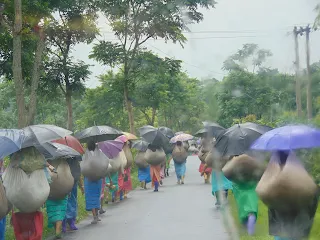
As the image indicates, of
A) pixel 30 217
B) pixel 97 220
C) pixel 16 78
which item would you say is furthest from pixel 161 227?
pixel 16 78

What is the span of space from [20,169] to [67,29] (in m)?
14.5

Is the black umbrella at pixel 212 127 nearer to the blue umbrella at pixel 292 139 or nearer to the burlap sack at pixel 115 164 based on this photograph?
the blue umbrella at pixel 292 139

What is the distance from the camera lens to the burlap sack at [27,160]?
7.12 m

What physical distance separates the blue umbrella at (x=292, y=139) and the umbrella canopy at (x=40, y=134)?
125 inches

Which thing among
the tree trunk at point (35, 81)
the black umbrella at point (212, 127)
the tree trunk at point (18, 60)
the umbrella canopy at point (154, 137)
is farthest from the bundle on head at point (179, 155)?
the black umbrella at point (212, 127)

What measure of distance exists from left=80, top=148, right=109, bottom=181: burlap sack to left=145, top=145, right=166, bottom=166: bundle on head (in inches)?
236

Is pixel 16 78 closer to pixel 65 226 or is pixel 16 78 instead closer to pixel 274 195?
pixel 65 226

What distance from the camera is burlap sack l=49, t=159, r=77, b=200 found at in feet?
27.9

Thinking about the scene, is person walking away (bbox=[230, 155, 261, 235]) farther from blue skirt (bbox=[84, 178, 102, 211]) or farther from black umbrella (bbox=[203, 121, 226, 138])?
blue skirt (bbox=[84, 178, 102, 211])

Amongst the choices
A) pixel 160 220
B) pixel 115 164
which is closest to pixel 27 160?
pixel 160 220

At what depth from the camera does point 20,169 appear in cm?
711

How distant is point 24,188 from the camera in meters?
7.04

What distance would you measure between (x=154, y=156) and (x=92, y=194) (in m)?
6.03

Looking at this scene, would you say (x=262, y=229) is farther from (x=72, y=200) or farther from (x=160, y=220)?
(x=72, y=200)
